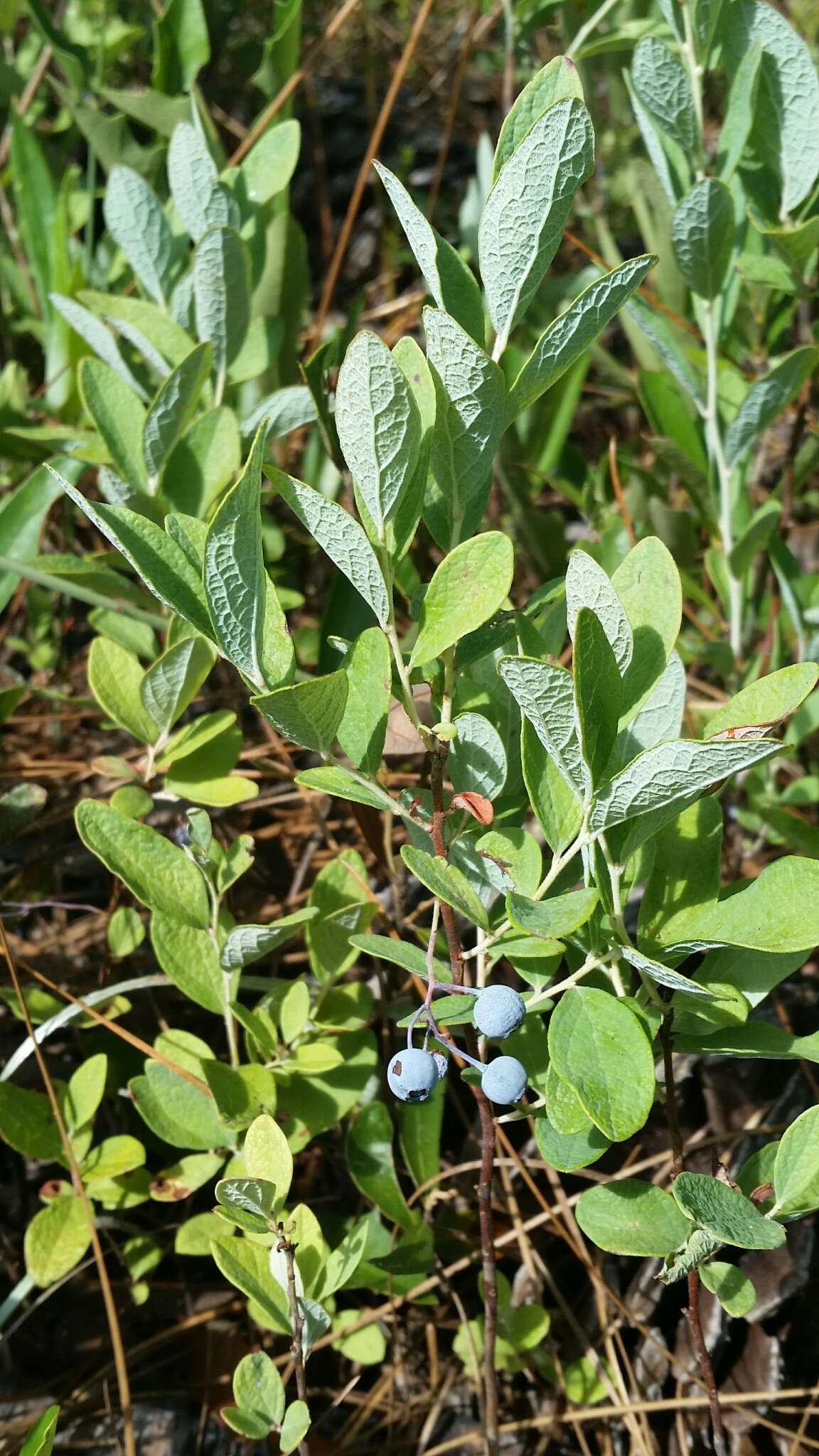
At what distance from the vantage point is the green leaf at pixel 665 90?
115 cm

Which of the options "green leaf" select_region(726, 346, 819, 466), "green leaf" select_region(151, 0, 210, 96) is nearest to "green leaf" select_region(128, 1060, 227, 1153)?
Result: "green leaf" select_region(726, 346, 819, 466)

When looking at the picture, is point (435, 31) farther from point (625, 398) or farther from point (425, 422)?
point (425, 422)

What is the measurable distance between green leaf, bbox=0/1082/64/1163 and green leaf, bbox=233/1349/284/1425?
303 millimetres

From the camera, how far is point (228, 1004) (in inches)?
39.9

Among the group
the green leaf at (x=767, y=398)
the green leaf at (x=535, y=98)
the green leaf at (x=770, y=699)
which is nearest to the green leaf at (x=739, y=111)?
the green leaf at (x=767, y=398)

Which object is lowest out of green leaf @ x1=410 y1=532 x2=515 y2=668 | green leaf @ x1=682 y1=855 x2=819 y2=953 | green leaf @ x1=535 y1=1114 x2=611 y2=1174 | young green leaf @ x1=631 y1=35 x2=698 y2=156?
green leaf @ x1=535 y1=1114 x2=611 y2=1174

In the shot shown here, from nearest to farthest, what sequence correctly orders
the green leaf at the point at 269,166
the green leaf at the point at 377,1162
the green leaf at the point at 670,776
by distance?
the green leaf at the point at 670,776 → the green leaf at the point at 377,1162 → the green leaf at the point at 269,166

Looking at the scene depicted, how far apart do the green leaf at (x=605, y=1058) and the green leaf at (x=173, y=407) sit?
2.23 feet

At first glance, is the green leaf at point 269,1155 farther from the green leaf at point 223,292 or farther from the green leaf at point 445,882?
the green leaf at point 223,292

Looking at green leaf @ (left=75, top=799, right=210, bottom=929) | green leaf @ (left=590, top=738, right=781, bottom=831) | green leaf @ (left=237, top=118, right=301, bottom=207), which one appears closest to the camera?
green leaf @ (left=590, top=738, right=781, bottom=831)

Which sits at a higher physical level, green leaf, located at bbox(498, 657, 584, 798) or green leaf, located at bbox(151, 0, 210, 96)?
green leaf, located at bbox(151, 0, 210, 96)

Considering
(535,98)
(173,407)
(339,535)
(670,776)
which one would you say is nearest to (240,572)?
(339,535)

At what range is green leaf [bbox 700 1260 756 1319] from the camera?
86cm

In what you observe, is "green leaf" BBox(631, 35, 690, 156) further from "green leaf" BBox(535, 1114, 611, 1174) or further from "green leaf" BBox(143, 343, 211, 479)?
"green leaf" BBox(535, 1114, 611, 1174)
